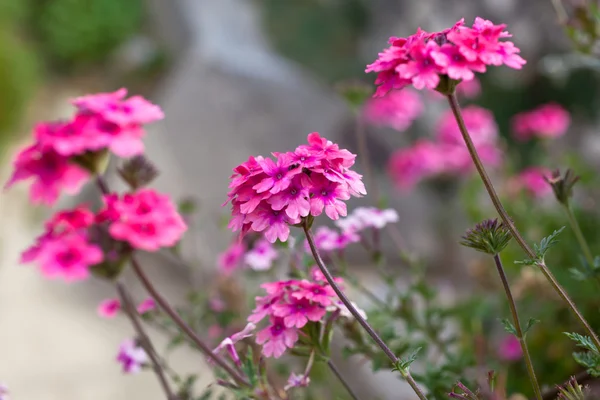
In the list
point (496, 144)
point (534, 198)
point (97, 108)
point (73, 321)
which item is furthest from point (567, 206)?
point (73, 321)

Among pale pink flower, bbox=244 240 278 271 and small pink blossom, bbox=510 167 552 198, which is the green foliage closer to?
small pink blossom, bbox=510 167 552 198

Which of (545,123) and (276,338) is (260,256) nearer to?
(276,338)

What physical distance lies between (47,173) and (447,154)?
1.36 meters

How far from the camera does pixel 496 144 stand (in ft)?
6.63

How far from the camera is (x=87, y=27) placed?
18.5 ft

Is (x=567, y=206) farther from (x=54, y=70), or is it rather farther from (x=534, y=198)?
(x=54, y=70)

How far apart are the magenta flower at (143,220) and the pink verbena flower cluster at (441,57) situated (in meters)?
0.28

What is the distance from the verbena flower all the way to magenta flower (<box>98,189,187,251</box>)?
0.02 meters

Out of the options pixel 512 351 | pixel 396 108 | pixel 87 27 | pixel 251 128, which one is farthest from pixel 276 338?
pixel 87 27

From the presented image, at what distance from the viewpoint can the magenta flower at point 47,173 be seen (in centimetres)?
76

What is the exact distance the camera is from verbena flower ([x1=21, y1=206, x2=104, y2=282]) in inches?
27.7

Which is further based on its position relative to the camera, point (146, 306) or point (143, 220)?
point (146, 306)

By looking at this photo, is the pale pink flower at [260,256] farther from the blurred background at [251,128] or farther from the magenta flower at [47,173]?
the blurred background at [251,128]

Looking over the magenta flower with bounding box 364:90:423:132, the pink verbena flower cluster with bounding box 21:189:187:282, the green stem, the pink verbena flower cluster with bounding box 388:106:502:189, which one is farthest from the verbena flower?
the pink verbena flower cluster with bounding box 388:106:502:189
